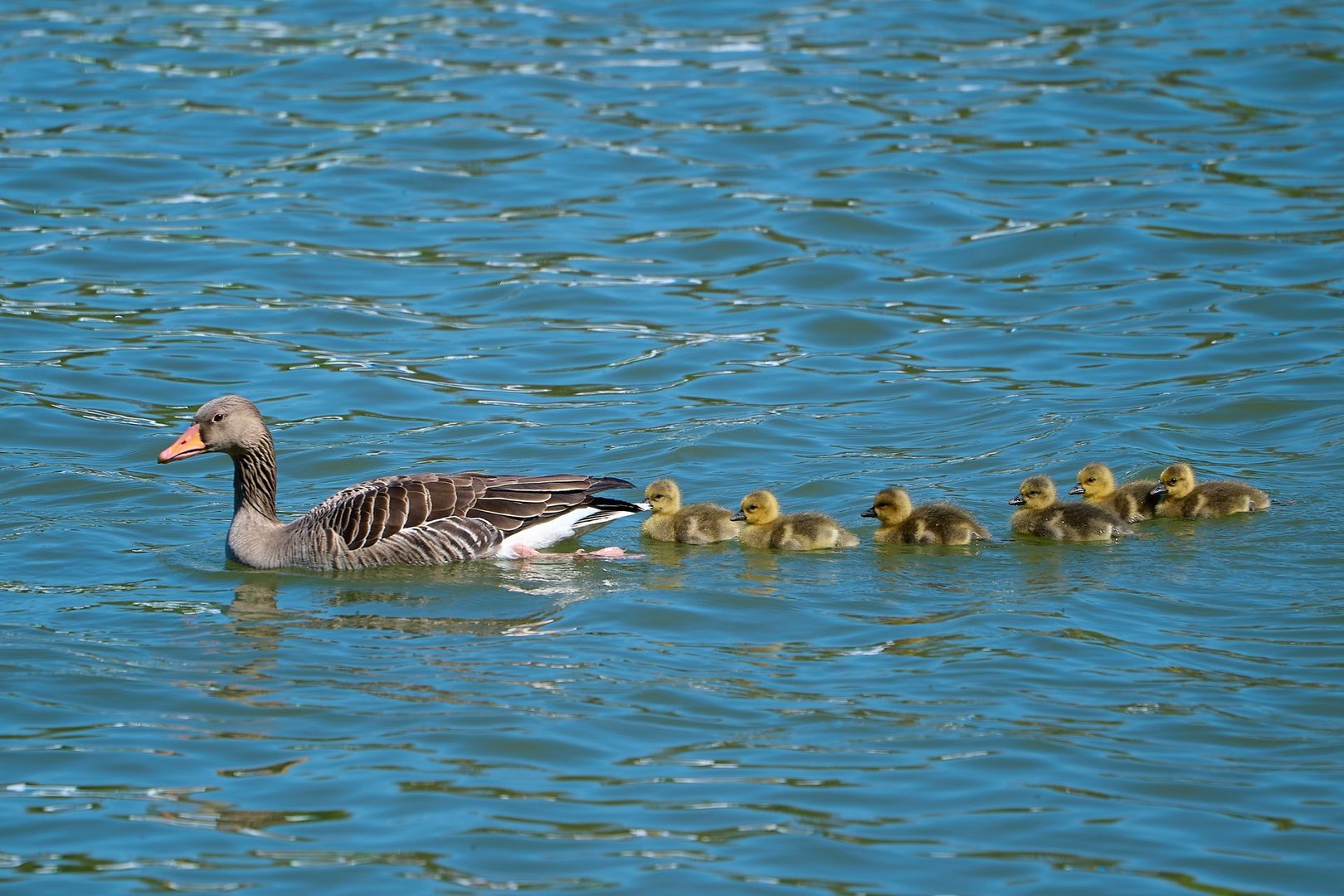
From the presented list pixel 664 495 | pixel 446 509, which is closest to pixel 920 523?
pixel 664 495

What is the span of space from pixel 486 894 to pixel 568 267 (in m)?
11.8

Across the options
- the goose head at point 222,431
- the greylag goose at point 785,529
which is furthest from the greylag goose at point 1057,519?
the goose head at point 222,431

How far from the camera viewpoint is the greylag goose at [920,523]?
1103cm

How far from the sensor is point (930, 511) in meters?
11.1

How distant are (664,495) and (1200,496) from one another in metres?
3.45

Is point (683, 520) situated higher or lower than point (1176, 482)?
lower

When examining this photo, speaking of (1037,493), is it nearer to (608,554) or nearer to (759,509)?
(759,509)

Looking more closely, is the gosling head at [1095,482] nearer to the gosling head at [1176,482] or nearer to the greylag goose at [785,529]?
the gosling head at [1176,482]

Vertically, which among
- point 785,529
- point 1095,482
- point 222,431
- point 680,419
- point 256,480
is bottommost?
point 785,529

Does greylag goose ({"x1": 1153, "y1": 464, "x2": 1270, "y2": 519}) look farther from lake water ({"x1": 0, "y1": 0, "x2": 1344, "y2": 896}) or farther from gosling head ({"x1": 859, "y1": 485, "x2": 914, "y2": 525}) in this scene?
gosling head ({"x1": 859, "y1": 485, "x2": 914, "y2": 525})

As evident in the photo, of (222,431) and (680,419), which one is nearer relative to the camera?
(222,431)

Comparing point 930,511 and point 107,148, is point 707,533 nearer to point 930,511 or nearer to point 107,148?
point 930,511

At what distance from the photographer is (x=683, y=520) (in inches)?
460

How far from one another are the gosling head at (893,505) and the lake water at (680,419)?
0.32 m
